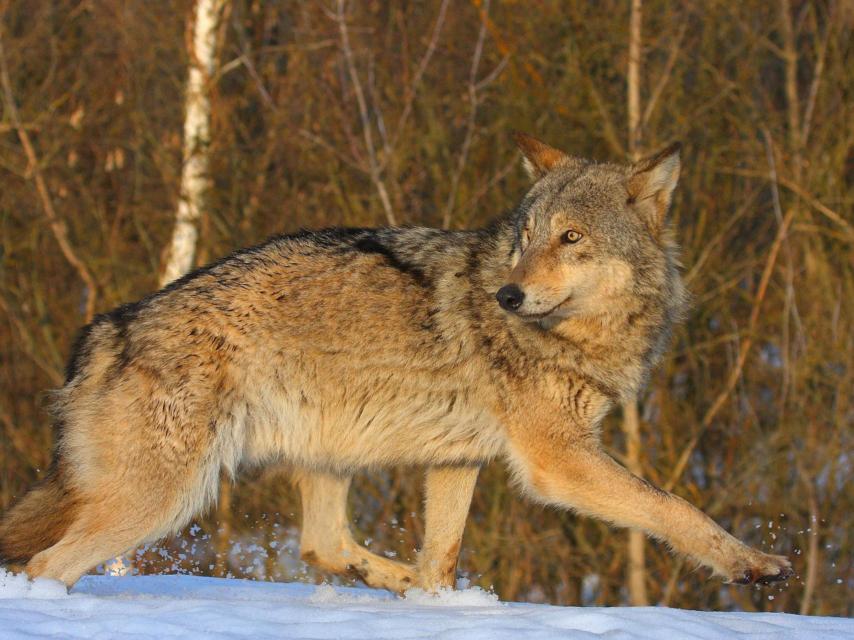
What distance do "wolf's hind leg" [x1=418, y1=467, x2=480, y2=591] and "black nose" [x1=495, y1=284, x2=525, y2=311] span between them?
924 mm

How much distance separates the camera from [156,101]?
39.3 feet

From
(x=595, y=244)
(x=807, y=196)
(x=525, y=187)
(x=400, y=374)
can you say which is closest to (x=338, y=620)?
(x=400, y=374)

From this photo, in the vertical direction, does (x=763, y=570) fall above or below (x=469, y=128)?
below

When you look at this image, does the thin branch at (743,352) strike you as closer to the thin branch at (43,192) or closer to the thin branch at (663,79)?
the thin branch at (663,79)

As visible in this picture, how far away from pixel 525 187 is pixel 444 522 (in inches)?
225

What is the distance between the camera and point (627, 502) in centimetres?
453

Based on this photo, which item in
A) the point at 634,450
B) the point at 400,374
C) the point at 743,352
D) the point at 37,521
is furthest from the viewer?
the point at 743,352

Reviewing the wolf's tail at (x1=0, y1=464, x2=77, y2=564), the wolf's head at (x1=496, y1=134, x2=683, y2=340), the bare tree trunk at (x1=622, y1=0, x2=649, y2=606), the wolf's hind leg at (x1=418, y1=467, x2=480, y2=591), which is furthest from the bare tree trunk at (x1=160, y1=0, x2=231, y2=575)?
the wolf's head at (x1=496, y1=134, x2=683, y2=340)

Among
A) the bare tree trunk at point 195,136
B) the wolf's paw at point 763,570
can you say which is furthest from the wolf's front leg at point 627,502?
the bare tree trunk at point 195,136

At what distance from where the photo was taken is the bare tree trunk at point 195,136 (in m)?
10.5

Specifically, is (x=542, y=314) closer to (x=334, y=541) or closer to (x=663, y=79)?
(x=334, y=541)

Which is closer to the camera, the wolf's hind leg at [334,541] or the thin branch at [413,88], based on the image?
the wolf's hind leg at [334,541]

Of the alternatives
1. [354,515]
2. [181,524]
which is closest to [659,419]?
[354,515]

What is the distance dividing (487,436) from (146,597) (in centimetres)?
151
